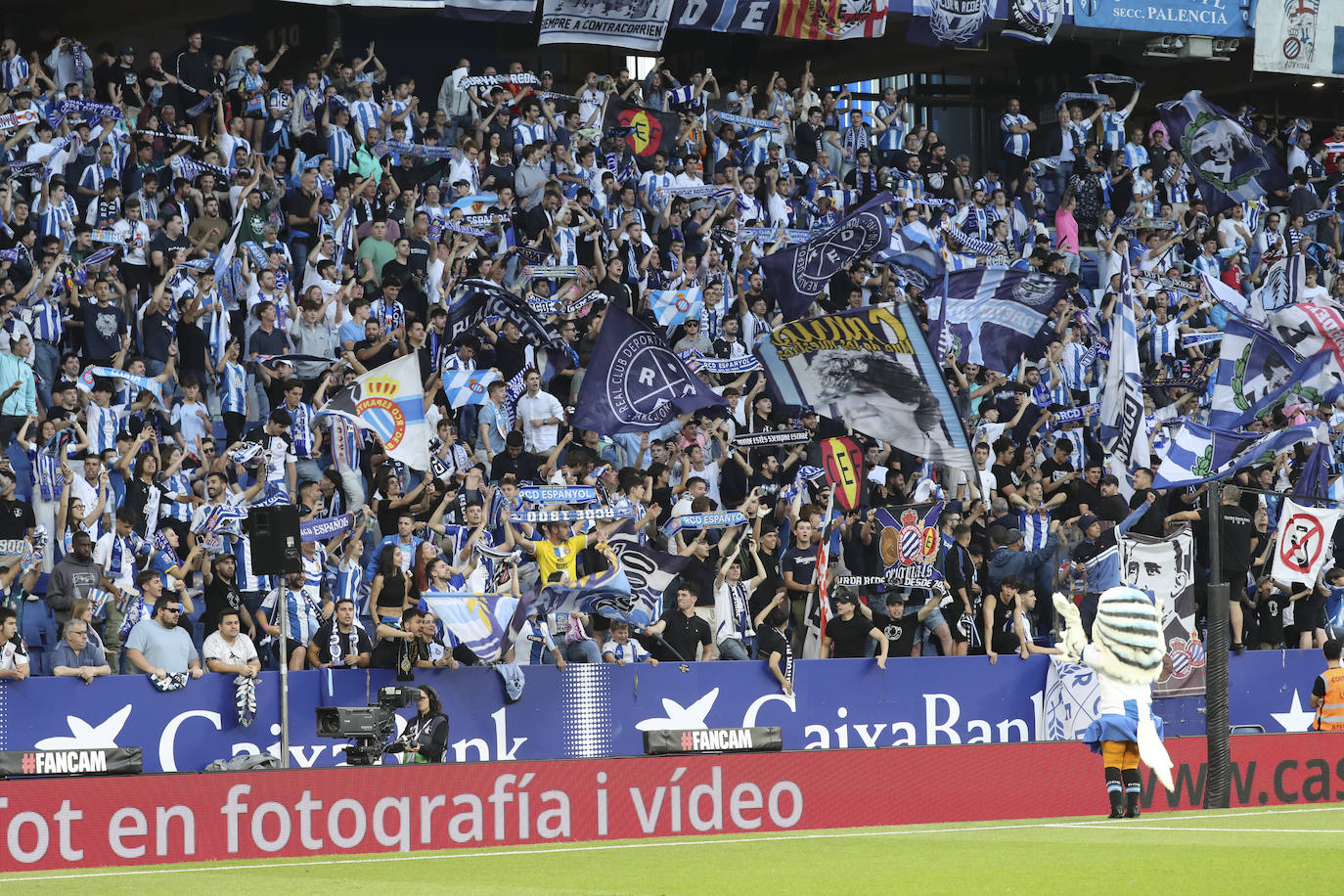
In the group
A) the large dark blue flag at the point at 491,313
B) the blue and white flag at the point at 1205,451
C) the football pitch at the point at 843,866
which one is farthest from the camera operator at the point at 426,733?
the blue and white flag at the point at 1205,451

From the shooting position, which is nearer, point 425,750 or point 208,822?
point 208,822

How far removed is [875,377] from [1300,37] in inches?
597

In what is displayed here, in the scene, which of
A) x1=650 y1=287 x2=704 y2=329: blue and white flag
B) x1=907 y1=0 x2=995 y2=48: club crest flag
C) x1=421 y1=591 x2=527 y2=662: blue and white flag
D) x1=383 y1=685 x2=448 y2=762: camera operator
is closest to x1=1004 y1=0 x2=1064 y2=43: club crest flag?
x1=907 y1=0 x2=995 y2=48: club crest flag

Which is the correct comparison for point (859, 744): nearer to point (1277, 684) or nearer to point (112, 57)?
point (1277, 684)

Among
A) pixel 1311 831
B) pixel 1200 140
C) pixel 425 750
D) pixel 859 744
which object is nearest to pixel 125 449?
pixel 425 750

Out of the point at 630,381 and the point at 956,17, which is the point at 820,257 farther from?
the point at 956,17

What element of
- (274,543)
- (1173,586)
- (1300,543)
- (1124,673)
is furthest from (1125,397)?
(274,543)

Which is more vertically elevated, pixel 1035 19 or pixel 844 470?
pixel 1035 19

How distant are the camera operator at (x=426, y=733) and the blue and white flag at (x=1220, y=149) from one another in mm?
16832

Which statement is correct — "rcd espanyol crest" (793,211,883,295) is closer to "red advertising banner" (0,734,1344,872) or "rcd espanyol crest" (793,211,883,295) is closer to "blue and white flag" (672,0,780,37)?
"blue and white flag" (672,0,780,37)

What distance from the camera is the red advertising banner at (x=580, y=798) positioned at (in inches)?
484

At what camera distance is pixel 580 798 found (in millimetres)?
13617

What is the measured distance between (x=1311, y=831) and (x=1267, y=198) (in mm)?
19079

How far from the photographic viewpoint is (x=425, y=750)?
49.4 feet
